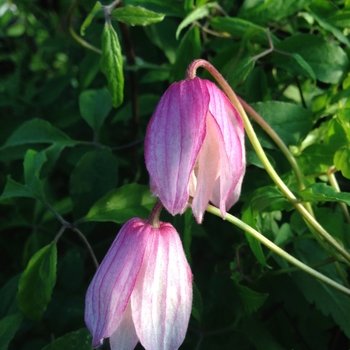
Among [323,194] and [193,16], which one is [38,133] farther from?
[323,194]

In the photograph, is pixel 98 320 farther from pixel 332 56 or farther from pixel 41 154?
pixel 332 56

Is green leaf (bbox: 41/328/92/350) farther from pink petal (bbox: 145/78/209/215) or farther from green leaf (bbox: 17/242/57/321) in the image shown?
pink petal (bbox: 145/78/209/215)

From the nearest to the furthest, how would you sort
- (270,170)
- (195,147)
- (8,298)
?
(195,147) < (270,170) < (8,298)

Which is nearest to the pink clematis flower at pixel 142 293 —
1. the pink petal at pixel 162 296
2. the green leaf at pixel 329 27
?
the pink petal at pixel 162 296

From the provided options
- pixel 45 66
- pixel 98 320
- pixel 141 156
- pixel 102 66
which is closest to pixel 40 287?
pixel 98 320

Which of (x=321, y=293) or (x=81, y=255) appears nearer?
(x=321, y=293)

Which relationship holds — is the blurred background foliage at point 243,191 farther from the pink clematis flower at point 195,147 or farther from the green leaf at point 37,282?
the pink clematis flower at point 195,147

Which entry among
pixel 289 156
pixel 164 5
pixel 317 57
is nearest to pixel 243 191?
pixel 289 156
